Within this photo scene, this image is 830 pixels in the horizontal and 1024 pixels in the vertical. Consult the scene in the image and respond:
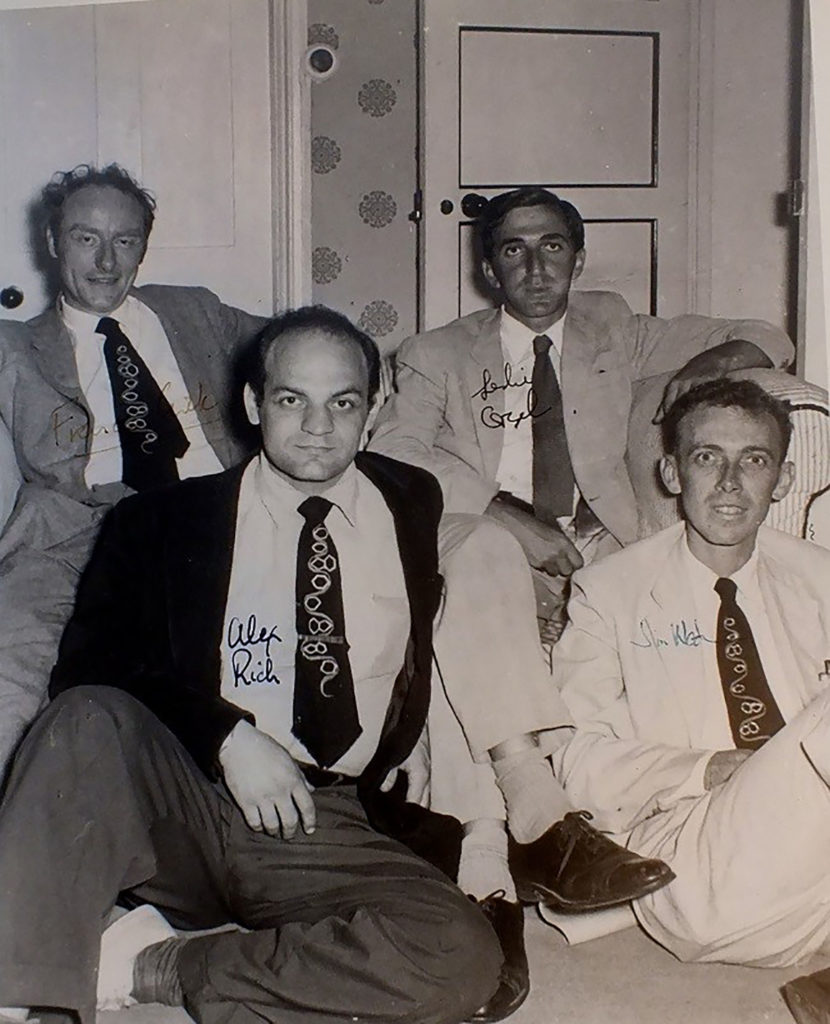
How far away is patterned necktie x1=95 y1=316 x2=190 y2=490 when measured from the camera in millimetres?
1846

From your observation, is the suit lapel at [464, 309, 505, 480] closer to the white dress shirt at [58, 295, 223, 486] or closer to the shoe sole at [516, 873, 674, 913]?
the white dress shirt at [58, 295, 223, 486]

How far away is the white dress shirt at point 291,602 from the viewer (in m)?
1.41

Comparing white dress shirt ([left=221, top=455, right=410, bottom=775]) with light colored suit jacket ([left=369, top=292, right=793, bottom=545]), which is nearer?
white dress shirt ([left=221, top=455, right=410, bottom=775])

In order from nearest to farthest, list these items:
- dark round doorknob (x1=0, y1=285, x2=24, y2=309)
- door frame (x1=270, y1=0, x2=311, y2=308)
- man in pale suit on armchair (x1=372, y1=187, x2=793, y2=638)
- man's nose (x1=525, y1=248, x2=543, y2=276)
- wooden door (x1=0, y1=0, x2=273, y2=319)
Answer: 1. man in pale suit on armchair (x1=372, y1=187, x2=793, y2=638)
2. man's nose (x1=525, y1=248, x2=543, y2=276)
3. wooden door (x1=0, y1=0, x2=273, y2=319)
4. dark round doorknob (x1=0, y1=285, x2=24, y2=309)
5. door frame (x1=270, y1=0, x2=311, y2=308)

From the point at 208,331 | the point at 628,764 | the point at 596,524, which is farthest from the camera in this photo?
the point at 208,331

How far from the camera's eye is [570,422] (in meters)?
1.74

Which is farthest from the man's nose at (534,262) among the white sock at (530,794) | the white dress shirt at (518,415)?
the white sock at (530,794)

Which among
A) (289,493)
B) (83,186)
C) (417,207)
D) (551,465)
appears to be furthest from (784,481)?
(417,207)

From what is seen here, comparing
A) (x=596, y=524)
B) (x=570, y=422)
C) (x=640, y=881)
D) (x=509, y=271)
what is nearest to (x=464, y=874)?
(x=640, y=881)

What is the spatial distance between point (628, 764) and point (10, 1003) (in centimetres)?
78

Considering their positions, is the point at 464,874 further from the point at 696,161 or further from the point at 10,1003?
the point at 696,161

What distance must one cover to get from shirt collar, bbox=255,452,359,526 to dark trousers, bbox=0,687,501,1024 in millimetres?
317
